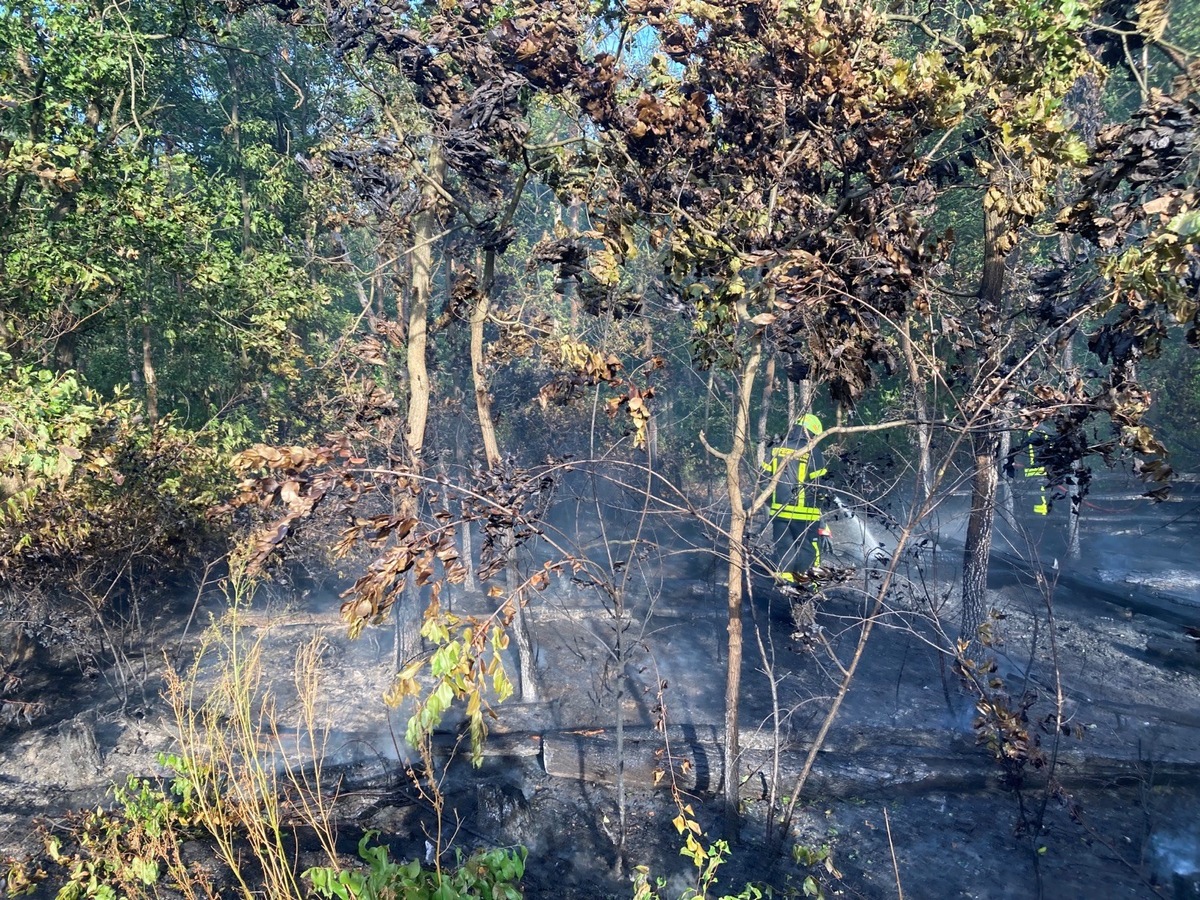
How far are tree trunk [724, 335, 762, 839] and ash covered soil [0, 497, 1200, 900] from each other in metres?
0.33

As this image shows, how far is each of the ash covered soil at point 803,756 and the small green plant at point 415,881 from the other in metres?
2.67

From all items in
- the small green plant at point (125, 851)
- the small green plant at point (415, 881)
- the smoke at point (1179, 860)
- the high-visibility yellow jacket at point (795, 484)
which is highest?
the high-visibility yellow jacket at point (795, 484)

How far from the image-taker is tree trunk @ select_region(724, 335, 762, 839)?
6495 mm

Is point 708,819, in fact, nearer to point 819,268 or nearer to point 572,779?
point 572,779

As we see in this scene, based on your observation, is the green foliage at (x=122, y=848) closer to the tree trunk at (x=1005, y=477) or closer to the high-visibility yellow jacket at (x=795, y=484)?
the high-visibility yellow jacket at (x=795, y=484)

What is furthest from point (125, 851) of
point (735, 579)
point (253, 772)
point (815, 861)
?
point (815, 861)

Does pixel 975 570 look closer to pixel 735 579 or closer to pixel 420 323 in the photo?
pixel 735 579

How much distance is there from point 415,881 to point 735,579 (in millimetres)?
3798

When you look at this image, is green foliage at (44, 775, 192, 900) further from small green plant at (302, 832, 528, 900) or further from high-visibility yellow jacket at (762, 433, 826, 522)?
high-visibility yellow jacket at (762, 433, 826, 522)

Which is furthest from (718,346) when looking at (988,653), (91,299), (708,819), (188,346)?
(188,346)

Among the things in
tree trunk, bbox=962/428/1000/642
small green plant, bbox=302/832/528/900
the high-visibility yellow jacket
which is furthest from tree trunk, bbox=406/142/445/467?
small green plant, bbox=302/832/528/900

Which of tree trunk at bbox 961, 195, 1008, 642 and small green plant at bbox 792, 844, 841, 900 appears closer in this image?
tree trunk at bbox 961, 195, 1008, 642

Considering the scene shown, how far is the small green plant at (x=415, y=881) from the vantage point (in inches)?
120

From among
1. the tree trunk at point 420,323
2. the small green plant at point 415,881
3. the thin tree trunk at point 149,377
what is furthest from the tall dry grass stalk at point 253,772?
the thin tree trunk at point 149,377
